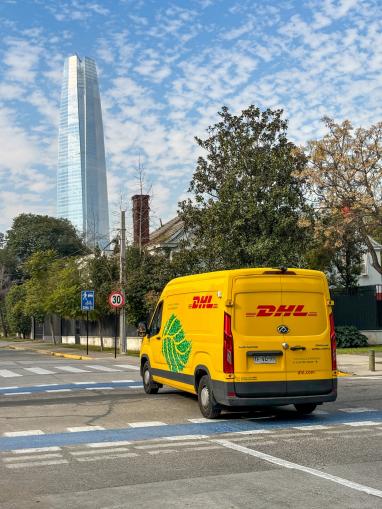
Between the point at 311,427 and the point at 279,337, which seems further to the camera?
the point at 279,337

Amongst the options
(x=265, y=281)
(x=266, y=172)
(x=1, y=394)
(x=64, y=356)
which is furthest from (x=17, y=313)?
(x=265, y=281)

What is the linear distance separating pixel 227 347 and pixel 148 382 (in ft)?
15.2

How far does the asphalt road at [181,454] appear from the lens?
663 cm

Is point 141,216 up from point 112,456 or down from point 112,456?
up

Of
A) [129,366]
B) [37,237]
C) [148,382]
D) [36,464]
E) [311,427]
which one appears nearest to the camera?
[36,464]

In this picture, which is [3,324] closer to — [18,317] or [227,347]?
[18,317]

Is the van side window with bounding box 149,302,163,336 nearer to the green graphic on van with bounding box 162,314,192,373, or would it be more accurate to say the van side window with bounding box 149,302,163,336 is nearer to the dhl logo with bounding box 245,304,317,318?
the green graphic on van with bounding box 162,314,192,373

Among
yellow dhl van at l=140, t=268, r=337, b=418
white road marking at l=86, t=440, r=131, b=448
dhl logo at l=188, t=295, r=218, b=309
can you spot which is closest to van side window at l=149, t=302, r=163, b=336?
dhl logo at l=188, t=295, r=218, b=309

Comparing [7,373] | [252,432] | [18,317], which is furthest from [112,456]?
[18,317]

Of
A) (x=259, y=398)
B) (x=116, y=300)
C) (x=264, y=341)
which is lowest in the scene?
(x=259, y=398)

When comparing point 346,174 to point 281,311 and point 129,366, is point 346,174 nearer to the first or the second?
point 129,366

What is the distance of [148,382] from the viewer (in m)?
15.2

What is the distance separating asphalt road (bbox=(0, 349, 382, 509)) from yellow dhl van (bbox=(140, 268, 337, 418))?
45cm

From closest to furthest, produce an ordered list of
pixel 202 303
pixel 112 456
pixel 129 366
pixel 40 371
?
pixel 112 456 → pixel 202 303 → pixel 40 371 → pixel 129 366
